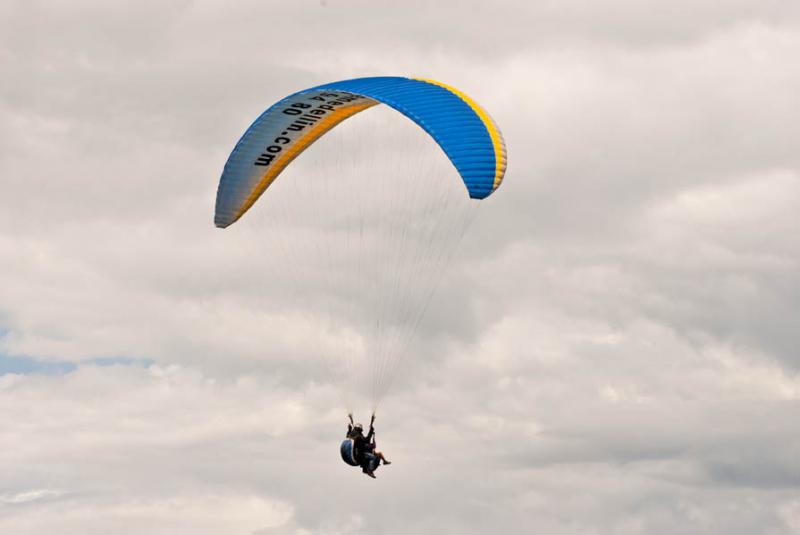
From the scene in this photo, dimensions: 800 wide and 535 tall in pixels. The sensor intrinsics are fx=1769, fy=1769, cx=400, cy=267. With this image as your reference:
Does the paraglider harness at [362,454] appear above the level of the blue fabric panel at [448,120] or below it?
below

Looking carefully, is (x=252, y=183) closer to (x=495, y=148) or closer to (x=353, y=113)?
(x=353, y=113)

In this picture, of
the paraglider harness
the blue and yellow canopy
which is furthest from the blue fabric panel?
the paraglider harness

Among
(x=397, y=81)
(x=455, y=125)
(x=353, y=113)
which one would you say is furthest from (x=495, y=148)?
(x=353, y=113)

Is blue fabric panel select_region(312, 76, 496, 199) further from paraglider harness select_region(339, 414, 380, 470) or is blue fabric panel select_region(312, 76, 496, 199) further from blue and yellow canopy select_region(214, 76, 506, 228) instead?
paraglider harness select_region(339, 414, 380, 470)

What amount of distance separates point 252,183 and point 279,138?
5.57ft

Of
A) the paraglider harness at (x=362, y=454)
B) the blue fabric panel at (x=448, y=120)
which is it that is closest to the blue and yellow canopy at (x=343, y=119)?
the blue fabric panel at (x=448, y=120)

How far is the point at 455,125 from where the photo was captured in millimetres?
50062

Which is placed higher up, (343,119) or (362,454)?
(343,119)

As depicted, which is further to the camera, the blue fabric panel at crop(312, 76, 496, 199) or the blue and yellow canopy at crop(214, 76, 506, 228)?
the blue and yellow canopy at crop(214, 76, 506, 228)

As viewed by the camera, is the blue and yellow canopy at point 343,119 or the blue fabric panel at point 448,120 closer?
the blue fabric panel at point 448,120

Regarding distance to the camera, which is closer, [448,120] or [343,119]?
[448,120]

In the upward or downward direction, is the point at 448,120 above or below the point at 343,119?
below

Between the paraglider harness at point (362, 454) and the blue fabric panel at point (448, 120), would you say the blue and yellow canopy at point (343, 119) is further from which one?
the paraglider harness at point (362, 454)

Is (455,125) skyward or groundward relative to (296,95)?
groundward
